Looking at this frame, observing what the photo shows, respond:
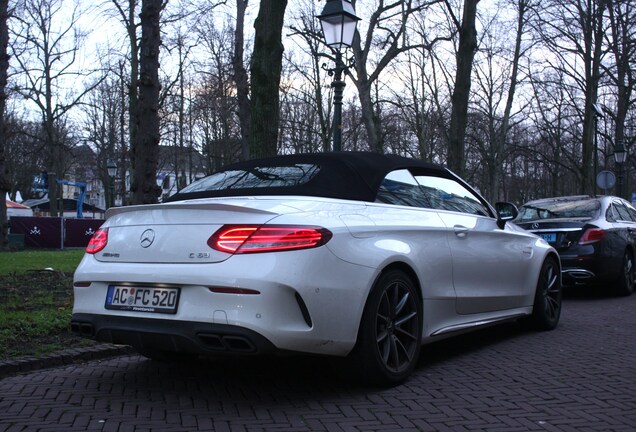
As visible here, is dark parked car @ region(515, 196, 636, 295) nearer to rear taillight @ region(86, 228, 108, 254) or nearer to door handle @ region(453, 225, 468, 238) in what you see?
door handle @ region(453, 225, 468, 238)

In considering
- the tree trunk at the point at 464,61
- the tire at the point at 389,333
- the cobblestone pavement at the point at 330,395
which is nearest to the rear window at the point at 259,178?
the tire at the point at 389,333

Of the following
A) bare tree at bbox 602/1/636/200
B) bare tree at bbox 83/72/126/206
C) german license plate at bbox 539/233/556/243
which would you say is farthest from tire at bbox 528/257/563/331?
bare tree at bbox 83/72/126/206

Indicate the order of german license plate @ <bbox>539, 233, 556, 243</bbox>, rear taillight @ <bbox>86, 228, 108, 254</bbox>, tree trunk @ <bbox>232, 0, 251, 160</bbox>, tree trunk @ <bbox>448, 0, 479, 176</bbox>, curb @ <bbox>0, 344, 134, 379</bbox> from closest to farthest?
rear taillight @ <bbox>86, 228, 108, 254</bbox> < curb @ <bbox>0, 344, 134, 379</bbox> < german license plate @ <bbox>539, 233, 556, 243</bbox> < tree trunk @ <bbox>448, 0, 479, 176</bbox> < tree trunk @ <bbox>232, 0, 251, 160</bbox>

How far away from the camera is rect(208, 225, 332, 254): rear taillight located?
364 cm

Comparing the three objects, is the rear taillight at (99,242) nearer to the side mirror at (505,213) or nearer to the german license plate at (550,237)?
the side mirror at (505,213)

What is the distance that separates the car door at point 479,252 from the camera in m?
5.11

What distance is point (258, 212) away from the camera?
377cm

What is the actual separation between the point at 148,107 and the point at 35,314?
470 centimetres

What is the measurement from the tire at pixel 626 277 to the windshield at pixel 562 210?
0.89m

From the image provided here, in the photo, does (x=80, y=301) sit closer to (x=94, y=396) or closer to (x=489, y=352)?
(x=94, y=396)

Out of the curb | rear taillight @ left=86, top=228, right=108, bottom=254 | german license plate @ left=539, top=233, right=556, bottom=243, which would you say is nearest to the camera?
rear taillight @ left=86, top=228, right=108, bottom=254

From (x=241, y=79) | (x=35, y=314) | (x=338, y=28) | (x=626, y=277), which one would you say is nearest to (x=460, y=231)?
(x=35, y=314)

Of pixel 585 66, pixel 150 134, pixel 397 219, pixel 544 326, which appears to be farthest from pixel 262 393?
pixel 585 66

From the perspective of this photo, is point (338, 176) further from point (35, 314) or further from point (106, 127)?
point (106, 127)
